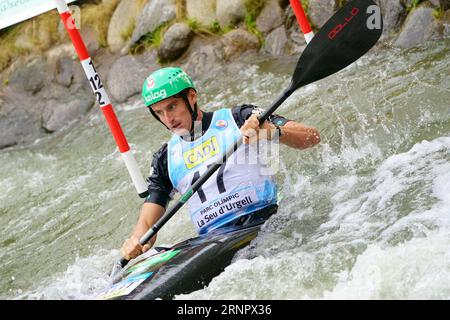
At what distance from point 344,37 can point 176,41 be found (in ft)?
18.0

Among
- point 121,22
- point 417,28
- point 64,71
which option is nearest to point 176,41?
point 121,22

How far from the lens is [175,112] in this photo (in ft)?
14.7

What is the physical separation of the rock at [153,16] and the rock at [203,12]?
0.99 ft

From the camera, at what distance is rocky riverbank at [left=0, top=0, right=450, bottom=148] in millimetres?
9367

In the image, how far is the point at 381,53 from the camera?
310 inches

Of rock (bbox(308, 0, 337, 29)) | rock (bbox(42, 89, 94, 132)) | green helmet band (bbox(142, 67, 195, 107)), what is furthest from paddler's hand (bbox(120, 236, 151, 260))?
rock (bbox(42, 89, 94, 132))

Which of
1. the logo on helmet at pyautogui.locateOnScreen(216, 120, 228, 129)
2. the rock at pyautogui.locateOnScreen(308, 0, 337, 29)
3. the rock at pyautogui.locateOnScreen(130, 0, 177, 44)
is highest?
the rock at pyautogui.locateOnScreen(130, 0, 177, 44)

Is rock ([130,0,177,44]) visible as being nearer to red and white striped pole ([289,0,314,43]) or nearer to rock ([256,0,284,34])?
rock ([256,0,284,34])

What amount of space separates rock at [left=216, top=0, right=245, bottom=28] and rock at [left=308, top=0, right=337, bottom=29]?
46.1 inches

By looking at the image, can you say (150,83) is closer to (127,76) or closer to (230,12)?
(230,12)

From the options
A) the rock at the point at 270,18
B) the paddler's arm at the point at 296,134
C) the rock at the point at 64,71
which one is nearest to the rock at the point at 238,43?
the rock at the point at 270,18
